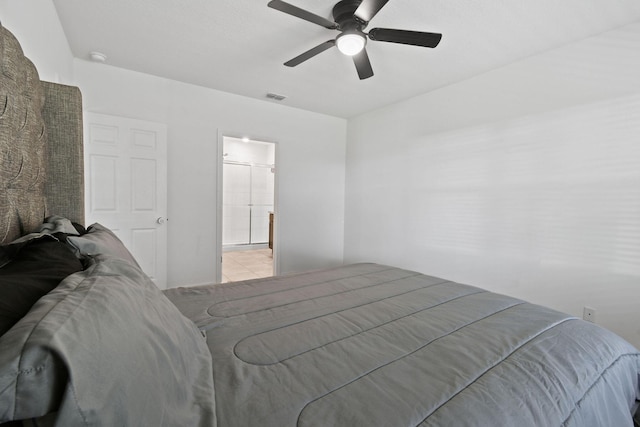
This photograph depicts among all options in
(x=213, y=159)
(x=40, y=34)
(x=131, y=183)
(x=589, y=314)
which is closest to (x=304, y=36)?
(x=40, y=34)

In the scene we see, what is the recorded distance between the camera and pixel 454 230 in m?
3.11

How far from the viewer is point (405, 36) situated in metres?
1.83

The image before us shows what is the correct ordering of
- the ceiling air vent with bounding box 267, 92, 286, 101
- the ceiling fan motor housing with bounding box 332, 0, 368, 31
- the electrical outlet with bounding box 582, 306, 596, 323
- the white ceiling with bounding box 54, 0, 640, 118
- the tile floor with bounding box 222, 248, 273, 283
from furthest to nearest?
the tile floor with bounding box 222, 248, 273, 283
the ceiling air vent with bounding box 267, 92, 286, 101
the electrical outlet with bounding box 582, 306, 596, 323
the white ceiling with bounding box 54, 0, 640, 118
the ceiling fan motor housing with bounding box 332, 0, 368, 31

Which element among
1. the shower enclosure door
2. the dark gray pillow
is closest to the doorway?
the shower enclosure door

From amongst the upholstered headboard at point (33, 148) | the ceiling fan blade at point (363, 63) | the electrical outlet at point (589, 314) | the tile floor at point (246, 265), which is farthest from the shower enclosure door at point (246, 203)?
the electrical outlet at point (589, 314)

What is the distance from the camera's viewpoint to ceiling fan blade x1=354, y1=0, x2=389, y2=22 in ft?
5.34

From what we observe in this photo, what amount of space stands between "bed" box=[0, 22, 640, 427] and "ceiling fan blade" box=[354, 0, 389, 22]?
164cm

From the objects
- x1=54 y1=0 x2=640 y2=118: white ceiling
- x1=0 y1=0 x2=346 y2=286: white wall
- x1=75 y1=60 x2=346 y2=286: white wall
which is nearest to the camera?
x1=54 y1=0 x2=640 y2=118: white ceiling

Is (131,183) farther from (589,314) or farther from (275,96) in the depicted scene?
(589,314)

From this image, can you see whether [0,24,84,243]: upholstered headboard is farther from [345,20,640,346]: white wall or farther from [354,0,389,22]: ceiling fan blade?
[345,20,640,346]: white wall

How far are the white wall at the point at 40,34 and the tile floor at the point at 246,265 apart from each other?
2856 mm

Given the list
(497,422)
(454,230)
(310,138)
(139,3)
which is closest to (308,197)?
(310,138)

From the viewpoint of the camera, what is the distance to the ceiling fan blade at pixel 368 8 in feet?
5.34

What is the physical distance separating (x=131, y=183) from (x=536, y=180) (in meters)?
4.00
